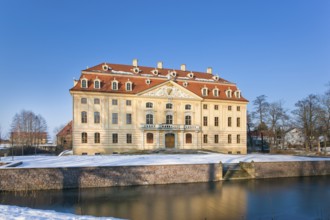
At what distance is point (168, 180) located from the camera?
730 inches

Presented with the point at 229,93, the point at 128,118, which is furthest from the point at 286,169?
the point at 128,118

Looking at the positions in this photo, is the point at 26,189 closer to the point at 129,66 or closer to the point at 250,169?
the point at 250,169

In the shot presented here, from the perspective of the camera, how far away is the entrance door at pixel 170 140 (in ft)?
113

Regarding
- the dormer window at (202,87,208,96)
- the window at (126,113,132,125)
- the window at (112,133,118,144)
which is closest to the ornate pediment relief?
the dormer window at (202,87,208,96)

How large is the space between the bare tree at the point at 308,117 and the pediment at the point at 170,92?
58.5 feet

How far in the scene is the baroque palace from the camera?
32094mm

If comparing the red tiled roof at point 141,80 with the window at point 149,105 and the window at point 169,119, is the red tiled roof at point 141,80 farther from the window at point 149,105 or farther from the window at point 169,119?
the window at point 169,119

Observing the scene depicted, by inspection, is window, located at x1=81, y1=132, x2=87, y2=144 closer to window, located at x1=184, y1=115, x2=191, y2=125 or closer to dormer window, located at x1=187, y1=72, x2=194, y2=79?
window, located at x1=184, y1=115, x2=191, y2=125

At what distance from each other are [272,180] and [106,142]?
19526 mm

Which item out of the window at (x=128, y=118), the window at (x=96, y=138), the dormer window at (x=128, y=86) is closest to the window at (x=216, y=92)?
the dormer window at (x=128, y=86)

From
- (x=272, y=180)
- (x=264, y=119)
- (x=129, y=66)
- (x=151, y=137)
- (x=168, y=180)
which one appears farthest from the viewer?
(x=264, y=119)

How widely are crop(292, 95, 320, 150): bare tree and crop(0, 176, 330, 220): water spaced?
23726 millimetres

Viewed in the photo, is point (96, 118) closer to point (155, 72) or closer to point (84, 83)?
point (84, 83)

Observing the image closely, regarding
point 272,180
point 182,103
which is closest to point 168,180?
point 272,180
